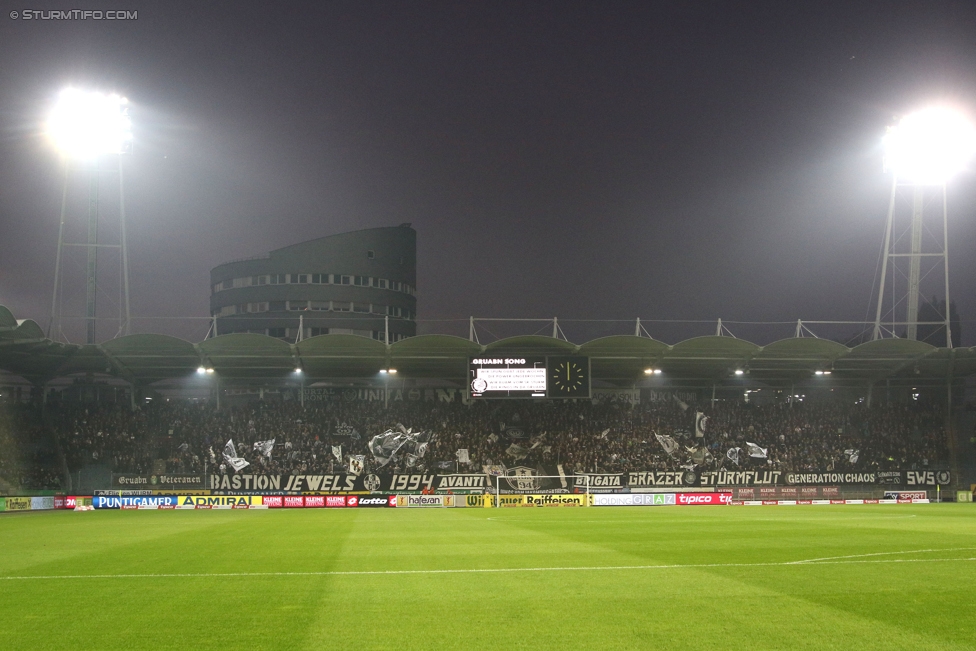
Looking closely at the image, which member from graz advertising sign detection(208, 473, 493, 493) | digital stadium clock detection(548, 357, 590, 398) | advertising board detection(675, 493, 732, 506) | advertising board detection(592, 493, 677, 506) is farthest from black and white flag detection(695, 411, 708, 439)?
graz advertising sign detection(208, 473, 493, 493)

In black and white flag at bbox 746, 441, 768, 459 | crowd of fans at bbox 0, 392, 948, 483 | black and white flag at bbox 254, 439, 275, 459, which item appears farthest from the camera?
black and white flag at bbox 746, 441, 768, 459

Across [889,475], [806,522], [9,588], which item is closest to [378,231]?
[889,475]

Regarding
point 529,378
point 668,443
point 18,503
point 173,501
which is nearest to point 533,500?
point 529,378

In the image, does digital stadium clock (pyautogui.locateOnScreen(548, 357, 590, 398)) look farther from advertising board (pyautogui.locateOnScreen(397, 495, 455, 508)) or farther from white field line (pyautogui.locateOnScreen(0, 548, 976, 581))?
white field line (pyautogui.locateOnScreen(0, 548, 976, 581))

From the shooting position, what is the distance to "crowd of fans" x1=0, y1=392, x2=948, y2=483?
146 feet

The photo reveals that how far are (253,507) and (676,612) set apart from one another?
3339 centimetres

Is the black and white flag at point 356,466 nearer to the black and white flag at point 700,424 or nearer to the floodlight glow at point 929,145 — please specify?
the black and white flag at point 700,424

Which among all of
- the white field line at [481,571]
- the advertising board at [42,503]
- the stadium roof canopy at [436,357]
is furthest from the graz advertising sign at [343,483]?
the white field line at [481,571]

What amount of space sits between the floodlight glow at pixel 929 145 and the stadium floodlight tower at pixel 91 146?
3961 centimetres

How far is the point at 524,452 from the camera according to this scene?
4612cm

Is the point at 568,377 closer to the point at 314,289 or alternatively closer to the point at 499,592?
the point at 499,592

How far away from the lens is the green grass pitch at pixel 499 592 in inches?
328

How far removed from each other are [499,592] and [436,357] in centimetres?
3464

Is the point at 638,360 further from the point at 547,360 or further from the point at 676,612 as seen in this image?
the point at 676,612
